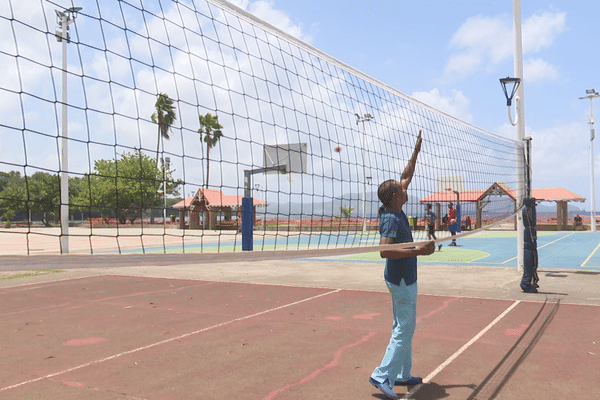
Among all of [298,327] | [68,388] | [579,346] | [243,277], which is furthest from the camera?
[243,277]

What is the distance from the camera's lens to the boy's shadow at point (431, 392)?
3.76 metres

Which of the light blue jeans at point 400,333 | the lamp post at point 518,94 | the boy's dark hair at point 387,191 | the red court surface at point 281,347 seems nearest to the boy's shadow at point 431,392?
the red court surface at point 281,347

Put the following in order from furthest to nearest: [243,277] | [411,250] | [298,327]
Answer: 1. [243,277]
2. [298,327]
3. [411,250]

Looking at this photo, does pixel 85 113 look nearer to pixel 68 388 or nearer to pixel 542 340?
pixel 68 388

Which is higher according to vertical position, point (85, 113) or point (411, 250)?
point (85, 113)

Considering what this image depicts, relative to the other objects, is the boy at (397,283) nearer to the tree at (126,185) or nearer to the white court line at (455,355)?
Result: the white court line at (455,355)

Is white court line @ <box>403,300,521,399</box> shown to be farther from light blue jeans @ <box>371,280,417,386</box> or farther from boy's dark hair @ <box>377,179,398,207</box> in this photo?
boy's dark hair @ <box>377,179,398,207</box>

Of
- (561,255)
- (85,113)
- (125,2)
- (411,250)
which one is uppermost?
(125,2)

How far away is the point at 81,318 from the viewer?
22.0 ft

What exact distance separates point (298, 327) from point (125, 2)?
4163 mm

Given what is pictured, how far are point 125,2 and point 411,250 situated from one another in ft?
12.1

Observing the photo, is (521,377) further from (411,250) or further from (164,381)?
(164,381)

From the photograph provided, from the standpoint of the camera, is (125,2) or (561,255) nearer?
(125,2)

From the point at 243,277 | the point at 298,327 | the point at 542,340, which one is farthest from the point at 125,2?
the point at 243,277
